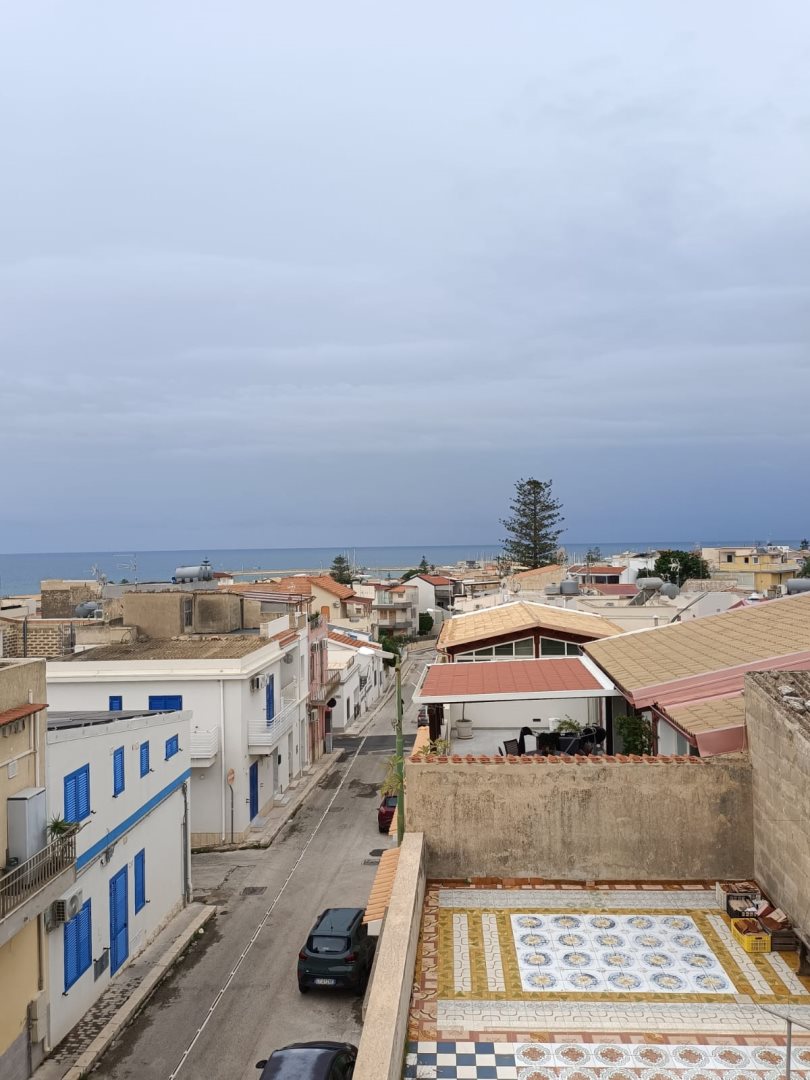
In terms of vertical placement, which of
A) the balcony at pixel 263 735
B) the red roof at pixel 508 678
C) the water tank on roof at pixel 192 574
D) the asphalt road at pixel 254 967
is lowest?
the asphalt road at pixel 254 967

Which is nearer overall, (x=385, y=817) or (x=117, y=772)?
(x=117, y=772)

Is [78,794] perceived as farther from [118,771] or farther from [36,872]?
[36,872]

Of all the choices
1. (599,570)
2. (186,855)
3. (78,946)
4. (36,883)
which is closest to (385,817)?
(186,855)

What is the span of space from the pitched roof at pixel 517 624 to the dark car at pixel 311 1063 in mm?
12910

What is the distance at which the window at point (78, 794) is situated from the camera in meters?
14.5

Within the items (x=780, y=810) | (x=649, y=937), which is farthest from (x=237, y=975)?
(x=780, y=810)

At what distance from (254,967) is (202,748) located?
30.1 feet

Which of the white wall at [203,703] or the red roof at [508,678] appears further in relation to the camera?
the white wall at [203,703]

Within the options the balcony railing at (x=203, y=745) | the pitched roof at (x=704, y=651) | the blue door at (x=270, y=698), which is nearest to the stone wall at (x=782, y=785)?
the pitched roof at (x=704, y=651)

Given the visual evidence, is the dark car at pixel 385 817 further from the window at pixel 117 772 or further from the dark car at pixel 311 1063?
the dark car at pixel 311 1063

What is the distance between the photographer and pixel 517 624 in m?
24.4

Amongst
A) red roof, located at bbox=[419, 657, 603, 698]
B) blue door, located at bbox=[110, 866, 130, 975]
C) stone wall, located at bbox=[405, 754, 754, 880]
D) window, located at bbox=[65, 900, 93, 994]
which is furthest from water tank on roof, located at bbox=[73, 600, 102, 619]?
stone wall, located at bbox=[405, 754, 754, 880]

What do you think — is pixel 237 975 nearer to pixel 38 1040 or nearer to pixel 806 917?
pixel 38 1040

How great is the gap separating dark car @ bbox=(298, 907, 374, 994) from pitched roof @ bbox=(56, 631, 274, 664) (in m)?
11.1
